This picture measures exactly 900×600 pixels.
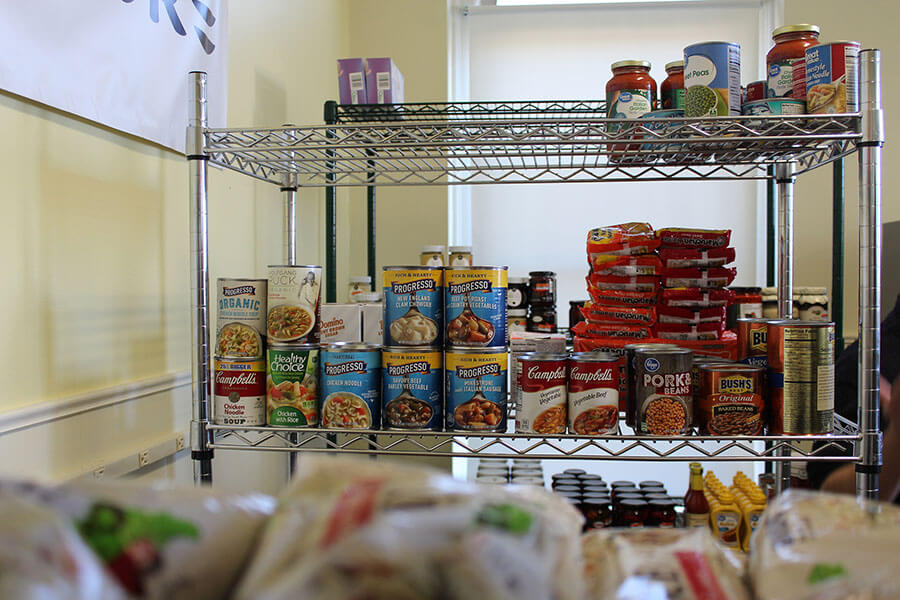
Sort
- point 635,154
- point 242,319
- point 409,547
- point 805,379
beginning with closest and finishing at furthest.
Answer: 1. point 409,547
2. point 805,379
3. point 242,319
4. point 635,154

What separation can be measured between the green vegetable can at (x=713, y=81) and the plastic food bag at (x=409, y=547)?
107 centimetres

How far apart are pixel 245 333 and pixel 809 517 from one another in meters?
1.08

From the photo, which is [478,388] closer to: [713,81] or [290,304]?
[290,304]

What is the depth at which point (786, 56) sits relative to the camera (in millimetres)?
1309

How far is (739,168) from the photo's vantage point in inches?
117

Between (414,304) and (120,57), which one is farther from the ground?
(120,57)

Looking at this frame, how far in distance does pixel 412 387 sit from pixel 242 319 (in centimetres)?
37

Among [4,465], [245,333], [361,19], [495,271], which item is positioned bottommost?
[4,465]

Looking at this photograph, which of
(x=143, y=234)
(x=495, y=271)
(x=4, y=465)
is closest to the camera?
(x=4, y=465)

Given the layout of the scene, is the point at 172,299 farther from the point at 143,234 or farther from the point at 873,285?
the point at 873,285

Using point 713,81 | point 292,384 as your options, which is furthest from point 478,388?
point 713,81

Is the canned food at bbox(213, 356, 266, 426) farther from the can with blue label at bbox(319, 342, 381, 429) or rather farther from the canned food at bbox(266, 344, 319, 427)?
the can with blue label at bbox(319, 342, 381, 429)

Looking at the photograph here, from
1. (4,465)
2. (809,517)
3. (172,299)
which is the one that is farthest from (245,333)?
(809,517)

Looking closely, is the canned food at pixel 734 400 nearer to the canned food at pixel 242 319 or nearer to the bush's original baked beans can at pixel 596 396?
the bush's original baked beans can at pixel 596 396
